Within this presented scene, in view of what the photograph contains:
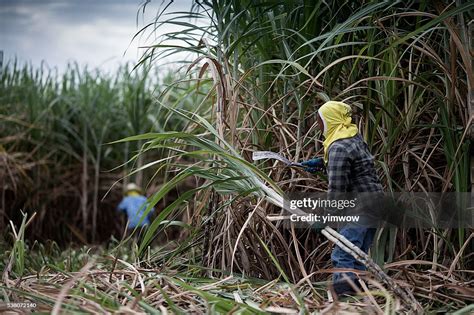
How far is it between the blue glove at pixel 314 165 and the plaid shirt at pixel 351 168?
165 mm

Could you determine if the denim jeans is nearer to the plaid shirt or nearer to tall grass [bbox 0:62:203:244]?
the plaid shirt

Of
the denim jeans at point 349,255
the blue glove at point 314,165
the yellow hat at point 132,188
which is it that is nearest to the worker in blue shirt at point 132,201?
the yellow hat at point 132,188

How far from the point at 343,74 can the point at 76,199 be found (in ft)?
12.7

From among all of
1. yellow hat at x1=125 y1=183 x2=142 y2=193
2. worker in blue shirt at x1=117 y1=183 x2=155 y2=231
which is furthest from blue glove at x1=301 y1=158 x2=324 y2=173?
yellow hat at x1=125 y1=183 x2=142 y2=193

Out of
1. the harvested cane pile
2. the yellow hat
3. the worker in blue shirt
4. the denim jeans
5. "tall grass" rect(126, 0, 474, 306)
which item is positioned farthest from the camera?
the yellow hat

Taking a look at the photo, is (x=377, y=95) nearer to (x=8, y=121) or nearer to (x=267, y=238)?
(x=267, y=238)

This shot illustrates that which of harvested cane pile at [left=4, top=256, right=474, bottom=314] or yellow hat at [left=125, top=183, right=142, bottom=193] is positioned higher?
yellow hat at [left=125, top=183, right=142, bottom=193]

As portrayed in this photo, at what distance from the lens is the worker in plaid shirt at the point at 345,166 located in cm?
254

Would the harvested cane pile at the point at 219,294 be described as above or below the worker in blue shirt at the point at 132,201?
below

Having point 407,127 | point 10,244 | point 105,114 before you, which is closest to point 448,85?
point 407,127

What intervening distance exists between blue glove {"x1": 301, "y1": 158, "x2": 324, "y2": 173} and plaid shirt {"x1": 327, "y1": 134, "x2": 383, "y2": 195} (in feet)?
0.54

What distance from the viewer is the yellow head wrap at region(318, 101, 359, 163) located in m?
2.58

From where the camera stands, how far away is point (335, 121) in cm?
258

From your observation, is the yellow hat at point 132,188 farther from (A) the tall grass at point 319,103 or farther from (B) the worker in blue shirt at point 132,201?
(A) the tall grass at point 319,103
